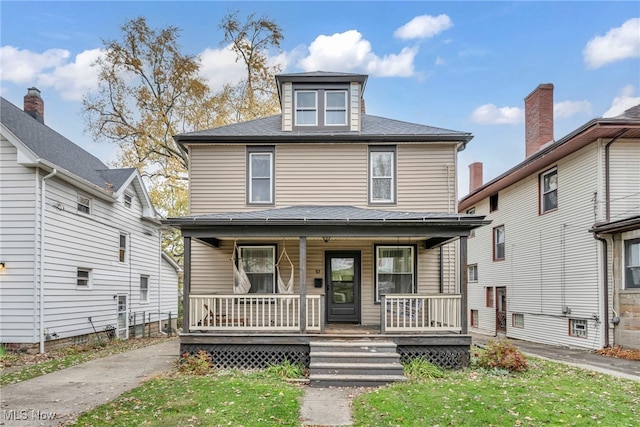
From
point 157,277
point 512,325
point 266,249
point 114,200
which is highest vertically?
point 114,200

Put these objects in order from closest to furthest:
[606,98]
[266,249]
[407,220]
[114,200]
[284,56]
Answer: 1. [407,220]
2. [266,249]
3. [114,200]
4. [606,98]
5. [284,56]

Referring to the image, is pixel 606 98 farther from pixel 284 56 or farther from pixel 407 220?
pixel 407 220

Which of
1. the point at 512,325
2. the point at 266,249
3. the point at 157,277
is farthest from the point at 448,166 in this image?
the point at 157,277

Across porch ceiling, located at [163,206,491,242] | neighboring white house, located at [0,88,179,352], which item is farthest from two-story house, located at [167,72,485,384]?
neighboring white house, located at [0,88,179,352]

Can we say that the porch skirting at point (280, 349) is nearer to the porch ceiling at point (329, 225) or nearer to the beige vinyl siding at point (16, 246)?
the porch ceiling at point (329, 225)

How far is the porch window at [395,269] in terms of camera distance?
39.7ft

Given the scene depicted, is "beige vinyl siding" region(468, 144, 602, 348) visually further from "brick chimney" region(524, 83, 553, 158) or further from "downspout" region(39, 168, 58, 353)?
"downspout" region(39, 168, 58, 353)

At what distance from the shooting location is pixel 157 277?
20.1 m

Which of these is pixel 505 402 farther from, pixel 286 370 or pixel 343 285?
pixel 343 285

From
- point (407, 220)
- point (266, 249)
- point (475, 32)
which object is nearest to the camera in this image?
point (407, 220)

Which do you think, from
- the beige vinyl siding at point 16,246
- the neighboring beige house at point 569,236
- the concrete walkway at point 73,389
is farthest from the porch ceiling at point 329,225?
the beige vinyl siding at point 16,246

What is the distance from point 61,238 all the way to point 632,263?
51.4 feet

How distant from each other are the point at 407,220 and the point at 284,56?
16.9m

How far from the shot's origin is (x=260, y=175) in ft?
41.2
